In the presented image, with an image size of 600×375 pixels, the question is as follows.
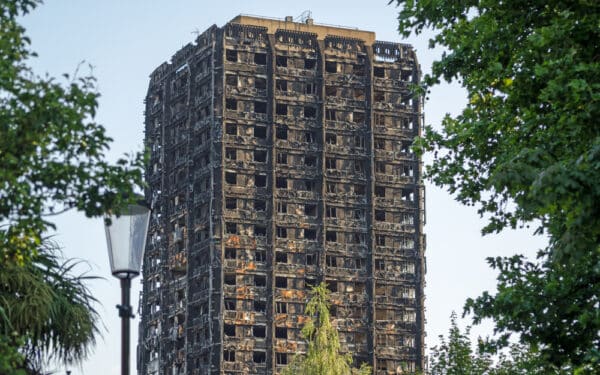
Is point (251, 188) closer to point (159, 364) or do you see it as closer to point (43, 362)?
point (159, 364)

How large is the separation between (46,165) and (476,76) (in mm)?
17135

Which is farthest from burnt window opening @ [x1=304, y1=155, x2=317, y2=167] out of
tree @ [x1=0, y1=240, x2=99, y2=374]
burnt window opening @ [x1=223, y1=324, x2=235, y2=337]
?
tree @ [x1=0, y1=240, x2=99, y2=374]

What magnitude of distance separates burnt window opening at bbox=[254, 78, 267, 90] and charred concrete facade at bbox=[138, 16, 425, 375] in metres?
0.20

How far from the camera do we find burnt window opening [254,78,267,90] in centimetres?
15912

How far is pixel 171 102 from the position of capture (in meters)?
167

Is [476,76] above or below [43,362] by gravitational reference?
above

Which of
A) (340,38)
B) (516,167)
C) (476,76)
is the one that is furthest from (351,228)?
(516,167)

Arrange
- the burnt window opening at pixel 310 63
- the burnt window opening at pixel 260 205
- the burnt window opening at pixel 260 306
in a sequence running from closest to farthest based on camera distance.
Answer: the burnt window opening at pixel 260 306
the burnt window opening at pixel 260 205
the burnt window opening at pixel 310 63

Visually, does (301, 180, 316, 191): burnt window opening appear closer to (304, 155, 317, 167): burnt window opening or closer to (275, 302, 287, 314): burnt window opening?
(304, 155, 317, 167): burnt window opening

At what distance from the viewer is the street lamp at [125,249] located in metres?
24.3

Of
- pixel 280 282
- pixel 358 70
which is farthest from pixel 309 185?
pixel 358 70

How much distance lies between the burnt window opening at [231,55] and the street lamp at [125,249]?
444 feet

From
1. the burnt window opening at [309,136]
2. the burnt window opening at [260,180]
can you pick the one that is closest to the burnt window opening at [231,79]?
the burnt window opening at [309,136]

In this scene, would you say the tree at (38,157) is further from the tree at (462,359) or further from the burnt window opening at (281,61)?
the burnt window opening at (281,61)
